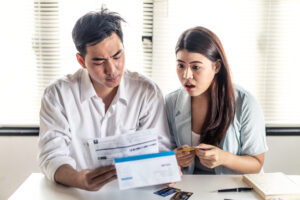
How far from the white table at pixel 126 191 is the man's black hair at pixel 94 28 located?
72 cm

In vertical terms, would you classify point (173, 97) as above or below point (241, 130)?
above

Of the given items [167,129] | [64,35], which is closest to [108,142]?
[167,129]

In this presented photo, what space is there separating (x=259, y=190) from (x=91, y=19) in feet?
3.94

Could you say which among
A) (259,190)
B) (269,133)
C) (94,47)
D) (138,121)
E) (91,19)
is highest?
(91,19)

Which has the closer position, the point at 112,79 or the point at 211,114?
the point at 112,79

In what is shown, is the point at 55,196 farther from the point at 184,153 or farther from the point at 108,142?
the point at 184,153

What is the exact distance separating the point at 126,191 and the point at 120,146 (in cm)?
26

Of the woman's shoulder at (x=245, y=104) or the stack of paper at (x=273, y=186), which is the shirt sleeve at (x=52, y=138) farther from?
the woman's shoulder at (x=245, y=104)

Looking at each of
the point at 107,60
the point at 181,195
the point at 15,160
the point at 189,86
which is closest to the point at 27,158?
the point at 15,160

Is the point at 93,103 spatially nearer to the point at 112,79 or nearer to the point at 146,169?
the point at 112,79

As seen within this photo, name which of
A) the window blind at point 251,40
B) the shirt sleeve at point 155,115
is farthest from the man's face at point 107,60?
the window blind at point 251,40

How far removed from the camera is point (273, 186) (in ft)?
4.42

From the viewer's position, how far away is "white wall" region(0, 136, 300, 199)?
267 centimetres

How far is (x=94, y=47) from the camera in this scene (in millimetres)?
1577
